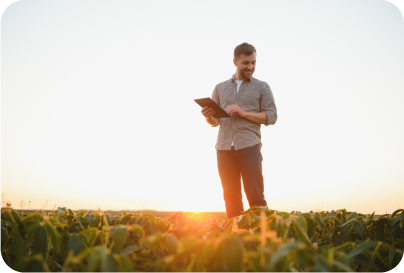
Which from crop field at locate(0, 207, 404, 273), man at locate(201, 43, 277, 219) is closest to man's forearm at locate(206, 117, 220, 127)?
man at locate(201, 43, 277, 219)

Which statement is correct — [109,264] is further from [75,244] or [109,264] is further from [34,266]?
[75,244]

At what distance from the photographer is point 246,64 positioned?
3.85 metres

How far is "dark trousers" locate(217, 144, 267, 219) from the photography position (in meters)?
3.55

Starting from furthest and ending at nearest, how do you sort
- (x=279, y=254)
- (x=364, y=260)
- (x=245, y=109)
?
1. (x=245, y=109)
2. (x=364, y=260)
3. (x=279, y=254)

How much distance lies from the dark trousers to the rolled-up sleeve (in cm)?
43

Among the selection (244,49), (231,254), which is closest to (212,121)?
(244,49)

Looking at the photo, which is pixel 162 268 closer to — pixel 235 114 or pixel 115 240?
pixel 115 240

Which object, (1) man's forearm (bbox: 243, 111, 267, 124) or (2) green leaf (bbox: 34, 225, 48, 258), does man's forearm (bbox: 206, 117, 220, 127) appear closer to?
(1) man's forearm (bbox: 243, 111, 267, 124)

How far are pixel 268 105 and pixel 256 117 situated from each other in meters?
0.36

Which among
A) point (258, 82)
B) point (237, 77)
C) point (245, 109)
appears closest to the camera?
point (245, 109)

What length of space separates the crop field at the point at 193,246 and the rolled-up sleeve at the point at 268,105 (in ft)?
7.25

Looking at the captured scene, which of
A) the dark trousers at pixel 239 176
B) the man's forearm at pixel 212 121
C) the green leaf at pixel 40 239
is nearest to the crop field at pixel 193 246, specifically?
the green leaf at pixel 40 239

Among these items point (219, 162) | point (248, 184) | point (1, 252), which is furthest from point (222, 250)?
point (219, 162)

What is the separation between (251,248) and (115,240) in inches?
31.3
